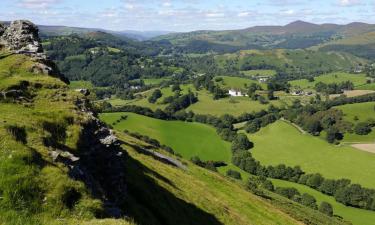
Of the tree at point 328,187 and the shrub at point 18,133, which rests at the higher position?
the shrub at point 18,133

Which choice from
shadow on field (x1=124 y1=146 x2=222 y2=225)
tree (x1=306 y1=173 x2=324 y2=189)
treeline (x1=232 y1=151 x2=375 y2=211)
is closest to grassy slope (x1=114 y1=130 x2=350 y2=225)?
shadow on field (x1=124 y1=146 x2=222 y2=225)

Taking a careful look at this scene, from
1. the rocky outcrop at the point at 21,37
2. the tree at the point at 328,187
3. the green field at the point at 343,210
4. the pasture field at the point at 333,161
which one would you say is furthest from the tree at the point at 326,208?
the rocky outcrop at the point at 21,37

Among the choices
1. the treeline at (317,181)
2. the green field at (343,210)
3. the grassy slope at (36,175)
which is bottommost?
the green field at (343,210)

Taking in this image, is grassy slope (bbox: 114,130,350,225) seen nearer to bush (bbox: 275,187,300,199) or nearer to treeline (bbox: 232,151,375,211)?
bush (bbox: 275,187,300,199)

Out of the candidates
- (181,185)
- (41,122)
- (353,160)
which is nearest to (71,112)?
(41,122)

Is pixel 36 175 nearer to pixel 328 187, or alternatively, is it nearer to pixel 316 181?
pixel 328 187

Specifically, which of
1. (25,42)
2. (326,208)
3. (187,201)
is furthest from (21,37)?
(326,208)

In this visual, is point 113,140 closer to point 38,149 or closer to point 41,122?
point 41,122

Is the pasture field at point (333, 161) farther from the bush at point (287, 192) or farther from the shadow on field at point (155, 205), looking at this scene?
the shadow on field at point (155, 205)
